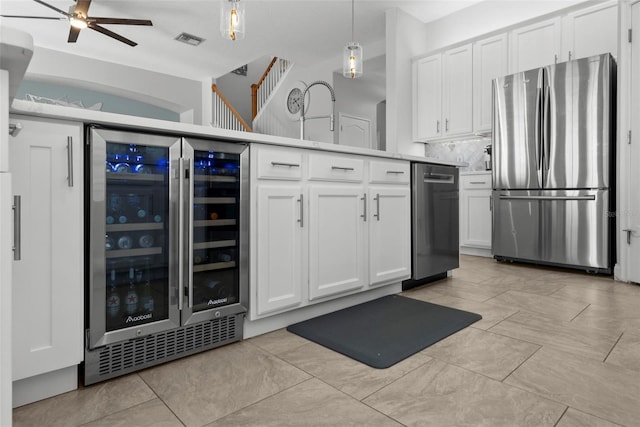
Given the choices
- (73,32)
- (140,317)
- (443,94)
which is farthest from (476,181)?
(73,32)

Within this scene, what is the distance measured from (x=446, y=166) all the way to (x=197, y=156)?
2019 mm

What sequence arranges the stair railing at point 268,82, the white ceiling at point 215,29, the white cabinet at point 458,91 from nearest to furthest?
the white cabinet at point 458,91
the white ceiling at point 215,29
the stair railing at point 268,82

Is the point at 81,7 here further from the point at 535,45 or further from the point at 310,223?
the point at 535,45

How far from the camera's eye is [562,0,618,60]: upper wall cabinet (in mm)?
3393

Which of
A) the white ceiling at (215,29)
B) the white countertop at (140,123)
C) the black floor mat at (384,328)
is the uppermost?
the white ceiling at (215,29)

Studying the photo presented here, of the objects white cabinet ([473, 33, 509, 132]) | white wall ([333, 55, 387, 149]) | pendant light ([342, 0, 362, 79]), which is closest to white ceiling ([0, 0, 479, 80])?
white wall ([333, 55, 387, 149])

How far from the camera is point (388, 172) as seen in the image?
95.3 inches

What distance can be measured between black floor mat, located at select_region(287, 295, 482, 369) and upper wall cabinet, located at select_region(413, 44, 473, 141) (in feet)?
9.45

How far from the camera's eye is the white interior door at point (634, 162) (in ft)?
9.12

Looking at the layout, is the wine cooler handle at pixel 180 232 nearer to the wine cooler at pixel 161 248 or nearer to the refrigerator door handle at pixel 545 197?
the wine cooler at pixel 161 248

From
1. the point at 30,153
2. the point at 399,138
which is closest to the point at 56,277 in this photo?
the point at 30,153

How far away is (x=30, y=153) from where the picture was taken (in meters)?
1.15

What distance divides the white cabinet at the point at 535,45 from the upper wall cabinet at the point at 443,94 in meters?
0.48

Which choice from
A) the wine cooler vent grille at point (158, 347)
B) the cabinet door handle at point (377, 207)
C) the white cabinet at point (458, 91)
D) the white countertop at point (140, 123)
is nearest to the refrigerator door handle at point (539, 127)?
the white cabinet at point (458, 91)
